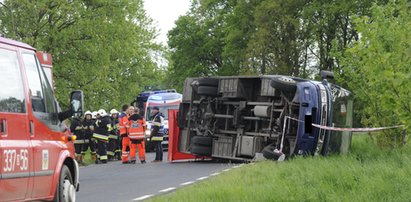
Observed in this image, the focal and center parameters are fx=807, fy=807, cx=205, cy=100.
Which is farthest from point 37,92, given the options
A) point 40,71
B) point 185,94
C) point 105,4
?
point 105,4

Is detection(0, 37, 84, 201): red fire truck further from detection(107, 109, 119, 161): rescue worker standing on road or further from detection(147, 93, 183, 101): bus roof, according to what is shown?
detection(147, 93, 183, 101): bus roof

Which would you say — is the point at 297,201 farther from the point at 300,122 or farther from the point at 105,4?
the point at 105,4

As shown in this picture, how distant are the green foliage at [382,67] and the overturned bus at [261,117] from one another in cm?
109

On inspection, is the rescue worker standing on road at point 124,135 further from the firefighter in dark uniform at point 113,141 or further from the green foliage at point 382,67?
the green foliage at point 382,67

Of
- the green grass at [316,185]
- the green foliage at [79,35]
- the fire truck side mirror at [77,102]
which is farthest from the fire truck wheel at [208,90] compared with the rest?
the green foliage at [79,35]

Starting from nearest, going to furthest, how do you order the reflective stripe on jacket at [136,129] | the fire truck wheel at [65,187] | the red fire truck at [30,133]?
the red fire truck at [30,133], the fire truck wheel at [65,187], the reflective stripe on jacket at [136,129]

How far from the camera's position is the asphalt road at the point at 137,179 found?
13.5 m

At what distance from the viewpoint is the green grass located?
991 cm

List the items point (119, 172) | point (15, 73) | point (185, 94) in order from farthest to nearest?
point (185, 94) → point (119, 172) → point (15, 73)

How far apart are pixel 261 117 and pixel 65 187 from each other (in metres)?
10.2

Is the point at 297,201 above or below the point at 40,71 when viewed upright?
below

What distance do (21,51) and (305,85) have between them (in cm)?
990

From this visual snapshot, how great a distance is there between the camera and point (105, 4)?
43.1 m

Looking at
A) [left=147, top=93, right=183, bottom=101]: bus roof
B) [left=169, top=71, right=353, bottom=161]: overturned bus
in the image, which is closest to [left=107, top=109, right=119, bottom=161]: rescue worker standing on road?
[left=169, top=71, right=353, bottom=161]: overturned bus
